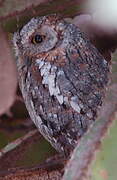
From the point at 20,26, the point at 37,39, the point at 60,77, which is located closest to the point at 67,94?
the point at 60,77

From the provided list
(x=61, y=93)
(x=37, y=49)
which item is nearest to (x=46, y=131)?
(x=61, y=93)

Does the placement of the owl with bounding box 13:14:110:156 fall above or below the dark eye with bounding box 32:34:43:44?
below

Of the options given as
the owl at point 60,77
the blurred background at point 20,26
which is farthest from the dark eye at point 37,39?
the blurred background at point 20,26

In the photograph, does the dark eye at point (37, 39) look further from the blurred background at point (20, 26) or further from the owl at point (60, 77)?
the blurred background at point (20, 26)

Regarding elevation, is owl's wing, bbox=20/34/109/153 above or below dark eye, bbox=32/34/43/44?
below

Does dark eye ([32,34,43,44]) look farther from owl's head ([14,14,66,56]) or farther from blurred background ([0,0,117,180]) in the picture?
blurred background ([0,0,117,180])

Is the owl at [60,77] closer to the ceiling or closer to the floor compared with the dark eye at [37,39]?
closer to the floor

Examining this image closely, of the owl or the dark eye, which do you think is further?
the dark eye

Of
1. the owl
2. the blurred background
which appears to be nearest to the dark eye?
the owl
